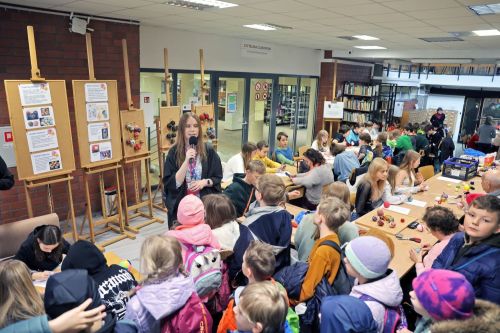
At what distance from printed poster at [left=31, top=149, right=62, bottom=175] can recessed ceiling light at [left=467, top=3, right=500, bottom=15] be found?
5082mm

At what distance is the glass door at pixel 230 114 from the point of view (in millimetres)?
8141

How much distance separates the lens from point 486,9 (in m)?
3.98

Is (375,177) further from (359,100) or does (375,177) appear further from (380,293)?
(359,100)

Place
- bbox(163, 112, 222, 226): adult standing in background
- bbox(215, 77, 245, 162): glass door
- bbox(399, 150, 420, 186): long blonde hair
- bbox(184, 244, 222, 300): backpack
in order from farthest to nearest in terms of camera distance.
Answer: bbox(215, 77, 245, 162): glass door → bbox(399, 150, 420, 186): long blonde hair → bbox(163, 112, 222, 226): adult standing in background → bbox(184, 244, 222, 300): backpack

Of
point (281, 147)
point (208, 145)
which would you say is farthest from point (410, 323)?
point (281, 147)

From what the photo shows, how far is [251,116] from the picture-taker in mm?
8844

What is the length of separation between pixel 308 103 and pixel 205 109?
16.5 feet

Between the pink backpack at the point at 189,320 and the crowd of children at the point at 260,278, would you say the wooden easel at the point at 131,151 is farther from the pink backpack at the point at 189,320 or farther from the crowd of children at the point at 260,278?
the pink backpack at the point at 189,320

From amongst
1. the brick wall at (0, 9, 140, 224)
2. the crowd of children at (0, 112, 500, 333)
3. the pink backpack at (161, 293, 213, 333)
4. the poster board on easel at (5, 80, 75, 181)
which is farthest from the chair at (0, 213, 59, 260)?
the pink backpack at (161, 293, 213, 333)

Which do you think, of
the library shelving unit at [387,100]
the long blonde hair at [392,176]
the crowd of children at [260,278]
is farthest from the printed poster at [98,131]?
the library shelving unit at [387,100]

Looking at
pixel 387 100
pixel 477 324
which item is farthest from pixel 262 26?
pixel 387 100

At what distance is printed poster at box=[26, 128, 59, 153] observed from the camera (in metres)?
4.05

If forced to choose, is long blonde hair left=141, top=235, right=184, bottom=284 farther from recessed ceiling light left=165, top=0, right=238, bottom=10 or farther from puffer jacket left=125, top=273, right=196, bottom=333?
recessed ceiling light left=165, top=0, right=238, bottom=10

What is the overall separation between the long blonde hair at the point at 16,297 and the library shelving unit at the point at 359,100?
34.1 feet
